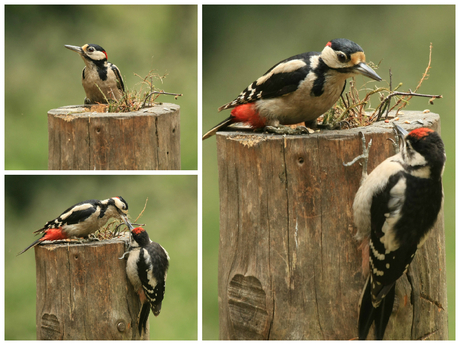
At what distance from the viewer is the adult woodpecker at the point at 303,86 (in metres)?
2.72

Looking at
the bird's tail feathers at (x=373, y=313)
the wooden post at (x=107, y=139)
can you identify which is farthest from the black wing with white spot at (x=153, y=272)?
the bird's tail feathers at (x=373, y=313)

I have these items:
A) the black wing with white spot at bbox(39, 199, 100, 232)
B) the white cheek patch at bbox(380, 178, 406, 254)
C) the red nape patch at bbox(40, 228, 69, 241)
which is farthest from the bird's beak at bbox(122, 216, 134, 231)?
the white cheek patch at bbox(380, 178, 406, 254)

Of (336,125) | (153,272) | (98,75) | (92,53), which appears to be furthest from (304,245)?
(92,53)

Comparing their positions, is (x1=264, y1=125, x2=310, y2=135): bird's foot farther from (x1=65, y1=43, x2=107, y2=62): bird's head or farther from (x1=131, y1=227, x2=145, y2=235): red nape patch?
(x1=65, y1=43, x2=107, y2=62): bird's head

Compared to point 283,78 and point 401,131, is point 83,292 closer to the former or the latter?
point 283,78

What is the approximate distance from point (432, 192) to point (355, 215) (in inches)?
16.4

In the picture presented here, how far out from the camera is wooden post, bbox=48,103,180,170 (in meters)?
3.58

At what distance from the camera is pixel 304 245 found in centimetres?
276

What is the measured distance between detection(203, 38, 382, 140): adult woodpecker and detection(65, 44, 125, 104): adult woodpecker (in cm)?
162

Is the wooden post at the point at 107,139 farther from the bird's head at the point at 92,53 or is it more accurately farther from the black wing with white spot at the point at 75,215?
the bird's head at the point at 92,53

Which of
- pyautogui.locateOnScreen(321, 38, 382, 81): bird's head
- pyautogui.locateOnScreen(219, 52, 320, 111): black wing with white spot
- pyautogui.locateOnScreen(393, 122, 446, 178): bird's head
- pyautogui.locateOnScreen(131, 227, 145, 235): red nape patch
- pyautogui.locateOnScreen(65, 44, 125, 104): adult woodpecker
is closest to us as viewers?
pyautogui.locateOnScreen(393, 122, 446, 178): bird's head

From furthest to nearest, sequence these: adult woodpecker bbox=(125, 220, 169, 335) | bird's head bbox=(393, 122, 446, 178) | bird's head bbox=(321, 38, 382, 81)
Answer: adult woodpecker bbox=(125, 220, 169, 335) < bird's head bbox=(321, 38, 382, 81) < bird's head bbox=(393, 122, 446, 178)

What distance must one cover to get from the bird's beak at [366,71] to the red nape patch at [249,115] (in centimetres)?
63

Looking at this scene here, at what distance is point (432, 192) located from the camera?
2.65m
